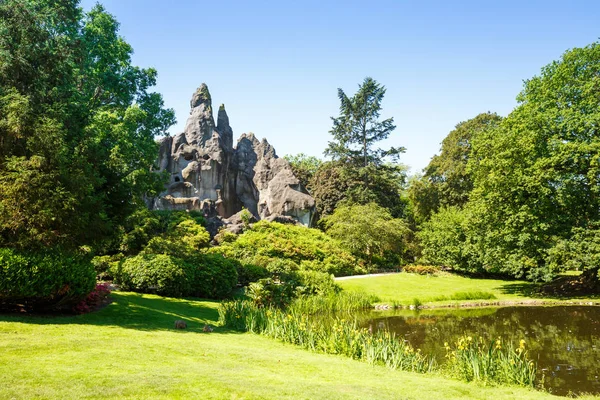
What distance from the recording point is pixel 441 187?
3862 cm

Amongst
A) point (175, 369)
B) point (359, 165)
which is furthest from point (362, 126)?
point (175, 369)

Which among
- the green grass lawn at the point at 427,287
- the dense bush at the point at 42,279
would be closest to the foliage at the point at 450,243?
the green grass lawn at the point at 427,287

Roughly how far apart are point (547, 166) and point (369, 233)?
14.5 metres

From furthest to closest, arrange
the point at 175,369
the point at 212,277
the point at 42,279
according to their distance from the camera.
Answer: the point at 212,277
the point at 42,279
the point at 175,369

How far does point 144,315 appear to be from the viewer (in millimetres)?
12789

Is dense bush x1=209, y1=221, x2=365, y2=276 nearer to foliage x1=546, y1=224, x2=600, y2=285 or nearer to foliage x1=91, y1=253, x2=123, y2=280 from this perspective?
foliage x1=91, y1=253, x2=123, y2=280

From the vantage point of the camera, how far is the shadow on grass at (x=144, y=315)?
1074 centimetres

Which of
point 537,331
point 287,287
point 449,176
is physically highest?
point 449,176

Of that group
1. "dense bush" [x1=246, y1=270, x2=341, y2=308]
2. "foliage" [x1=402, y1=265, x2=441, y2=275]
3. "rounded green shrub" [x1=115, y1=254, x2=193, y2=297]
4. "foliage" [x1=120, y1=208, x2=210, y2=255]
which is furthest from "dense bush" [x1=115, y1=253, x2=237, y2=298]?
"foliage" [x1=402, y1=265, x2=441, y2=275]

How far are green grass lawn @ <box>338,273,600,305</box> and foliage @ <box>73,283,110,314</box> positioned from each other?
489 inches

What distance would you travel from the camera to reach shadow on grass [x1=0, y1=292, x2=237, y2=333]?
10.7 m

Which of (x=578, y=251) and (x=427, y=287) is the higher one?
(x=578, y=251)

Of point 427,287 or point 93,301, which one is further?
point 427,287

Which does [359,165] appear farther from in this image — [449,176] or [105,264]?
[105,264]
